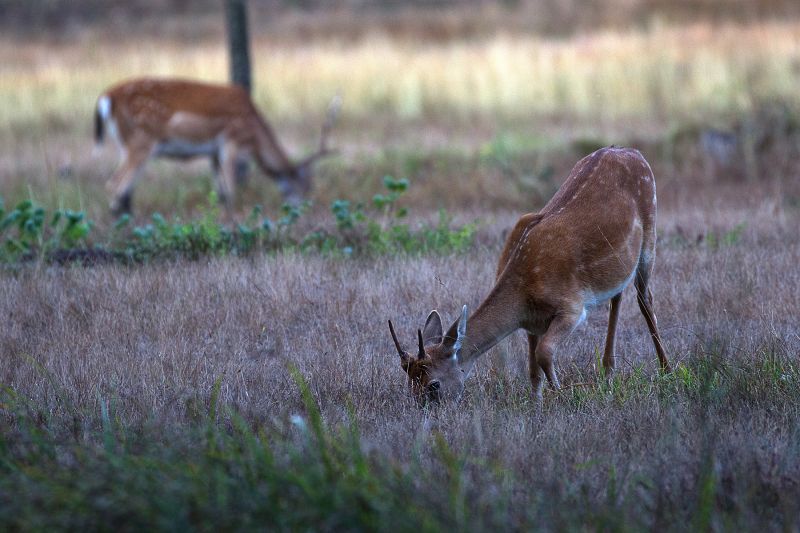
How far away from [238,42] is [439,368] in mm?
10571

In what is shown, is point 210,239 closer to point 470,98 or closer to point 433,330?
point 433,330

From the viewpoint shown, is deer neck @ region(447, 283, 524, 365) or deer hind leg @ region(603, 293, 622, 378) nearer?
deer neck @ region(447, 283, 524, 365)

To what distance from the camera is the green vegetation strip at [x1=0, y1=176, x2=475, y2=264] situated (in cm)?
902

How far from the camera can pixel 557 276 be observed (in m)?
6.22

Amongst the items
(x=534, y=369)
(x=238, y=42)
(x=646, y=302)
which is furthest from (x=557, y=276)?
(x=238, y=42)

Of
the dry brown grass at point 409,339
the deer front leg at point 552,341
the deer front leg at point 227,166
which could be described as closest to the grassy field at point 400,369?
the dry brown grass at point 409,339

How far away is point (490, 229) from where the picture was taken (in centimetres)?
1038

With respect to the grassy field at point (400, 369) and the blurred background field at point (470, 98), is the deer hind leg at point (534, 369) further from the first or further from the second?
the blurred background field at point (470, 98)

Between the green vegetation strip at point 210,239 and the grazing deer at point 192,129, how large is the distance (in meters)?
4.02

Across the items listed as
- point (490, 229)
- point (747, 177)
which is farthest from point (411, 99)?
point (490, 229)

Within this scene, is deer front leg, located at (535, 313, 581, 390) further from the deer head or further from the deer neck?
the deer head

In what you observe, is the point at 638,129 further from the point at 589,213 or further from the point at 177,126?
the point at 589,213

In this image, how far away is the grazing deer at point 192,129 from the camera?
545 inches

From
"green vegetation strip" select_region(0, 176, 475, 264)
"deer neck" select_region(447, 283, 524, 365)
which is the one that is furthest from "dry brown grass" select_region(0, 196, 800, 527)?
"green vegetation strip" select_region(0, 176, 475, 264)
